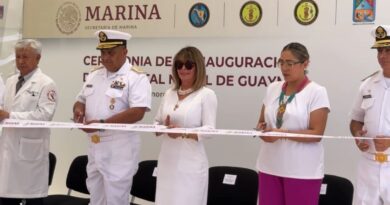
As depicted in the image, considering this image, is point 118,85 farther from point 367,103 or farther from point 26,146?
point 367,103

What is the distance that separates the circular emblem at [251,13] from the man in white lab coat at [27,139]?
5.57ft

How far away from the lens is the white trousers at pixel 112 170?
3.56m

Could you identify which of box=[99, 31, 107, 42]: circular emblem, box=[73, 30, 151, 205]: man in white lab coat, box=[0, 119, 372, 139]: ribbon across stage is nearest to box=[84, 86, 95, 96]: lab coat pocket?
box=[73, 30, 151, 205]: man in white lab coat

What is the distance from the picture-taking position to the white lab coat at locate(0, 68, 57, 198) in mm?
3949

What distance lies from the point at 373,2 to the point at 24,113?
2.78 metres

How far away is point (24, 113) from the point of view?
12.6ft

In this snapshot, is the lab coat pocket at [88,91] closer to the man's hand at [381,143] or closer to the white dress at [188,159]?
the white dress at [188,159]

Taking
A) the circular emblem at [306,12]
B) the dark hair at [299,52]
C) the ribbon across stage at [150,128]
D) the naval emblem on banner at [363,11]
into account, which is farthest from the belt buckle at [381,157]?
the circular emblem at [306,12]

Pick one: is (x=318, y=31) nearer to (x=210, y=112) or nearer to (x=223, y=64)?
(x=223, y=64)

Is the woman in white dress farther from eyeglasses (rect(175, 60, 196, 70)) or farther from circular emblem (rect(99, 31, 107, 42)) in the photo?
circular emblem (rect(99, 31, 107, 42))

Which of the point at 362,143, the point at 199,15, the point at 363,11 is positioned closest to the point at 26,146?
the point at 199,15

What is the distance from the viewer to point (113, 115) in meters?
3.56

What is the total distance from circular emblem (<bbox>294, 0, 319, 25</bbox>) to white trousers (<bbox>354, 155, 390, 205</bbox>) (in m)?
1.53

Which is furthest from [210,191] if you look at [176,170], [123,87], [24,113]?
[24,113]
